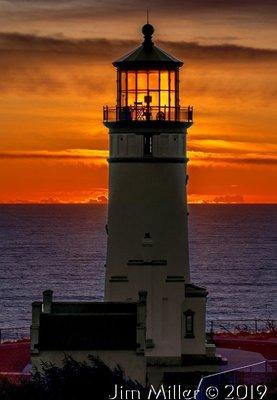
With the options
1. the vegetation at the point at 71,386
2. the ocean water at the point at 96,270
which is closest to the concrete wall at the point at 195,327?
the vegetation at the point at 71,386

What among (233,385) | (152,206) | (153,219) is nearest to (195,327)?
(153,219)

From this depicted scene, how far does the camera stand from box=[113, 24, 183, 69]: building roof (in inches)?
1539

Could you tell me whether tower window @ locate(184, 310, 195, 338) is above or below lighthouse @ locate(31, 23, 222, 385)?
below

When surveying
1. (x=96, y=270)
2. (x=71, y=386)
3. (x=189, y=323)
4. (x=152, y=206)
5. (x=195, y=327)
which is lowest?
(x=71, y=386)

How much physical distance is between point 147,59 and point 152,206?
14.9 ft

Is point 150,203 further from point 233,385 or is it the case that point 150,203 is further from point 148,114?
point 233,385

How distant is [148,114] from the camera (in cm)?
3891

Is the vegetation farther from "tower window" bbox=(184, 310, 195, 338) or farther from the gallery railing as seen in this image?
the gallery railing

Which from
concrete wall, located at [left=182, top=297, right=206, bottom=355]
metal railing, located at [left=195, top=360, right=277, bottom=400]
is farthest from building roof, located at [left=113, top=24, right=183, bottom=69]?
metal railing, located at [left=195, top=360, right=277, bottom=400]

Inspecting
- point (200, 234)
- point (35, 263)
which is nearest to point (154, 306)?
point (35, 263)

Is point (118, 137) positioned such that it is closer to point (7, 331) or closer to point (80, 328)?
point (80, 328)

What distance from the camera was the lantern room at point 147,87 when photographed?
39094 mm

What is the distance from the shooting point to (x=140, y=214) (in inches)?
1528

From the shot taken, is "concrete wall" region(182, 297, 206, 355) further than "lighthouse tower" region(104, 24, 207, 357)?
Yes
